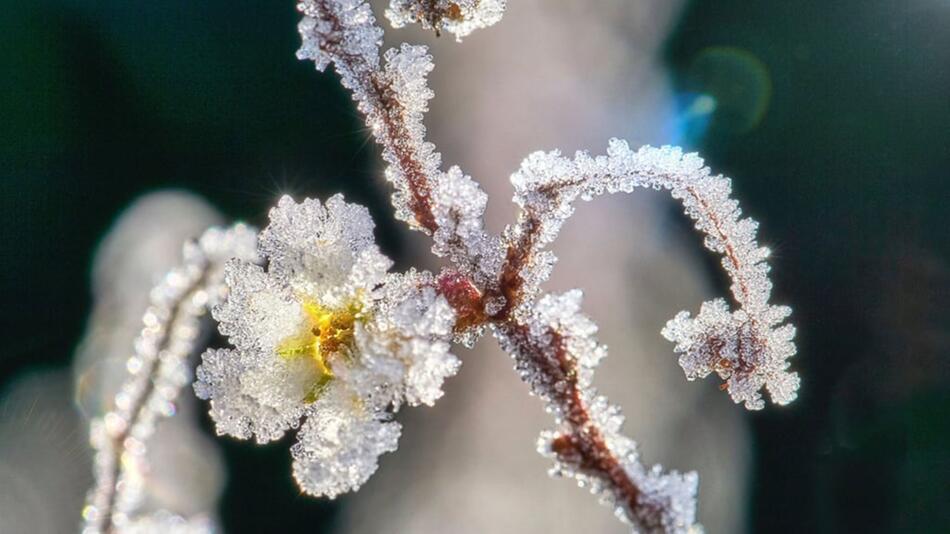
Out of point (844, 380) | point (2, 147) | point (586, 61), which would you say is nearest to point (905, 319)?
point (844, 380)

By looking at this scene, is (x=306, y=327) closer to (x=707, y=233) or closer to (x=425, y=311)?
(x=425, y=311)

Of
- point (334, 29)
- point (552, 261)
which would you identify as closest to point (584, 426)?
point (552, 261)

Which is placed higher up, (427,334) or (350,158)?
(350,158)

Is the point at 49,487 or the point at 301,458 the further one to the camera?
the point at 49,487

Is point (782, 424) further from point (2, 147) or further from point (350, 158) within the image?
point (2, 147)

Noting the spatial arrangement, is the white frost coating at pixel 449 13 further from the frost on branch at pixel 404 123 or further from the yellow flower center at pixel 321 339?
the yellow flower center at pixel 321 339

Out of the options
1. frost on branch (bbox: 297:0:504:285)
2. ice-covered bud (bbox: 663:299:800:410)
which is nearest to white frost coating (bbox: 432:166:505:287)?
frost on branch (bbox: 297:0:504:285)

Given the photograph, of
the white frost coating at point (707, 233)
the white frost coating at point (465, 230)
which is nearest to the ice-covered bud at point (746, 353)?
the white frost coating at point (707, 233)
